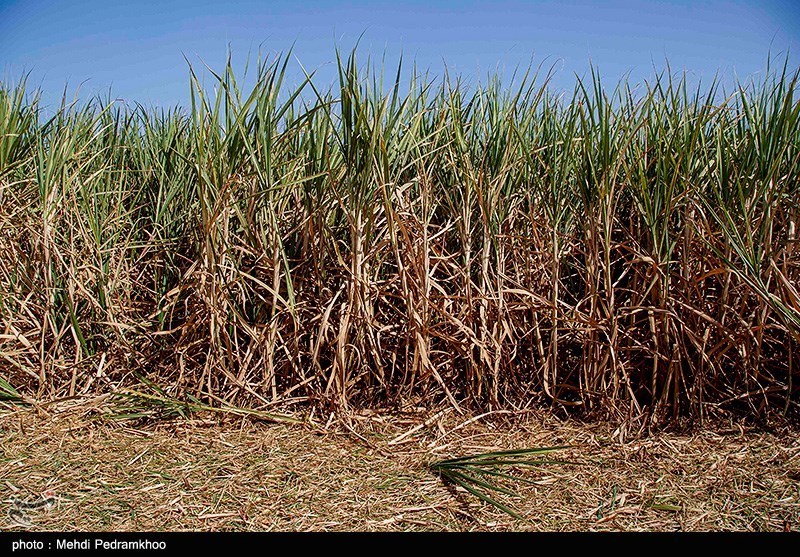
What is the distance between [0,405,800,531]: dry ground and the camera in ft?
6.45

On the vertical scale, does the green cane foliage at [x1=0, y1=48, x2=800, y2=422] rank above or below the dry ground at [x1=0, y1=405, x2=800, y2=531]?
above

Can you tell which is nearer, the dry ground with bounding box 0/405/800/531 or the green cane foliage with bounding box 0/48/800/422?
the dry ground with bounding box 0/405/800/531

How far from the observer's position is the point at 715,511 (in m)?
2.01

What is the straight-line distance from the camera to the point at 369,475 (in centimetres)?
224

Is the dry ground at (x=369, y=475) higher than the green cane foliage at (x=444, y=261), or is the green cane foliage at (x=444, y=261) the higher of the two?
the green cane foliage at (x=444, y=261)

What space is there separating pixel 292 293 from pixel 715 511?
1.59 m

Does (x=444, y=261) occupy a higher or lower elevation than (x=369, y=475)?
higher

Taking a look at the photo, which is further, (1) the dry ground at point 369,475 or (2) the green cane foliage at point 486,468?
(2) the green cane foliage at point 486,468

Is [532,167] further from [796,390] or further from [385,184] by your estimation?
[796,390]

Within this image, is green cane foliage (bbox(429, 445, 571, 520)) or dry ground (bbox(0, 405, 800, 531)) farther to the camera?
green cane foliage (bbox(429, 445, 571, 520))

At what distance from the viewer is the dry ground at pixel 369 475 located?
1966mm

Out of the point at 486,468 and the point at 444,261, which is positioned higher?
the point at 444,261

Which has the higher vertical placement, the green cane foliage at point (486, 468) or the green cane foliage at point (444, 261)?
the green cane foliage at point (444, 261)

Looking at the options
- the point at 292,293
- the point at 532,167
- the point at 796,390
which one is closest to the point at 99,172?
the point at 292,293
